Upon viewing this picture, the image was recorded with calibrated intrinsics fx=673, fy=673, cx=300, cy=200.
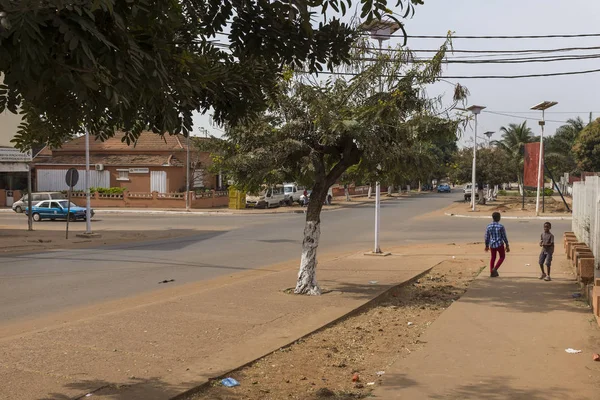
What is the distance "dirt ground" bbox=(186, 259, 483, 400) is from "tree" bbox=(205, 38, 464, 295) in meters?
1.92

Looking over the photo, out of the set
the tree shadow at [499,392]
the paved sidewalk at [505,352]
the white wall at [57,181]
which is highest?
the white wall at [57,181]

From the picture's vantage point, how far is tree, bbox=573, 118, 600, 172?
205 feet

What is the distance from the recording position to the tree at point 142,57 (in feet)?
11.3

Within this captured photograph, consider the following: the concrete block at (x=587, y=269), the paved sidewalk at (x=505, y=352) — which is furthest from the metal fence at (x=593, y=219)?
the paved sidewalk at (x=505, y=352)

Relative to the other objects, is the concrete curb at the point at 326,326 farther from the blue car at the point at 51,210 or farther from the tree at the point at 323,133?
the blue car at the point at 51,210

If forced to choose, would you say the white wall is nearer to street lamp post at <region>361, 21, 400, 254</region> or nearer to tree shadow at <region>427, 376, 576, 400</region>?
street lamp post at <region>361, 21, 400, 254</region>

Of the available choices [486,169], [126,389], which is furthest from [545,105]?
[126,389]

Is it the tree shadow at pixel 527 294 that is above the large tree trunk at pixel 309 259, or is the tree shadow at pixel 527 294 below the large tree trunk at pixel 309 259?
below

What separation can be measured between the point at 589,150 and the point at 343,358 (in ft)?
204

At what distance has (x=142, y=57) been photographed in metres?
3.98

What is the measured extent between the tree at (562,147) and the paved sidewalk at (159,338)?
2013 inches

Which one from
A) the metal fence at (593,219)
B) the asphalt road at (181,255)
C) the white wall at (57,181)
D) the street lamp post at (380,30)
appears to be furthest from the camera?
the white wall at (57,181)

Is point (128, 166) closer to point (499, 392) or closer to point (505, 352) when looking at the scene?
point (505, 352)

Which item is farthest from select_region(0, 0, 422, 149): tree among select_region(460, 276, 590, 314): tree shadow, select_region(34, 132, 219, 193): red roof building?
select_region(34, 132, 219, 193): red roof building
